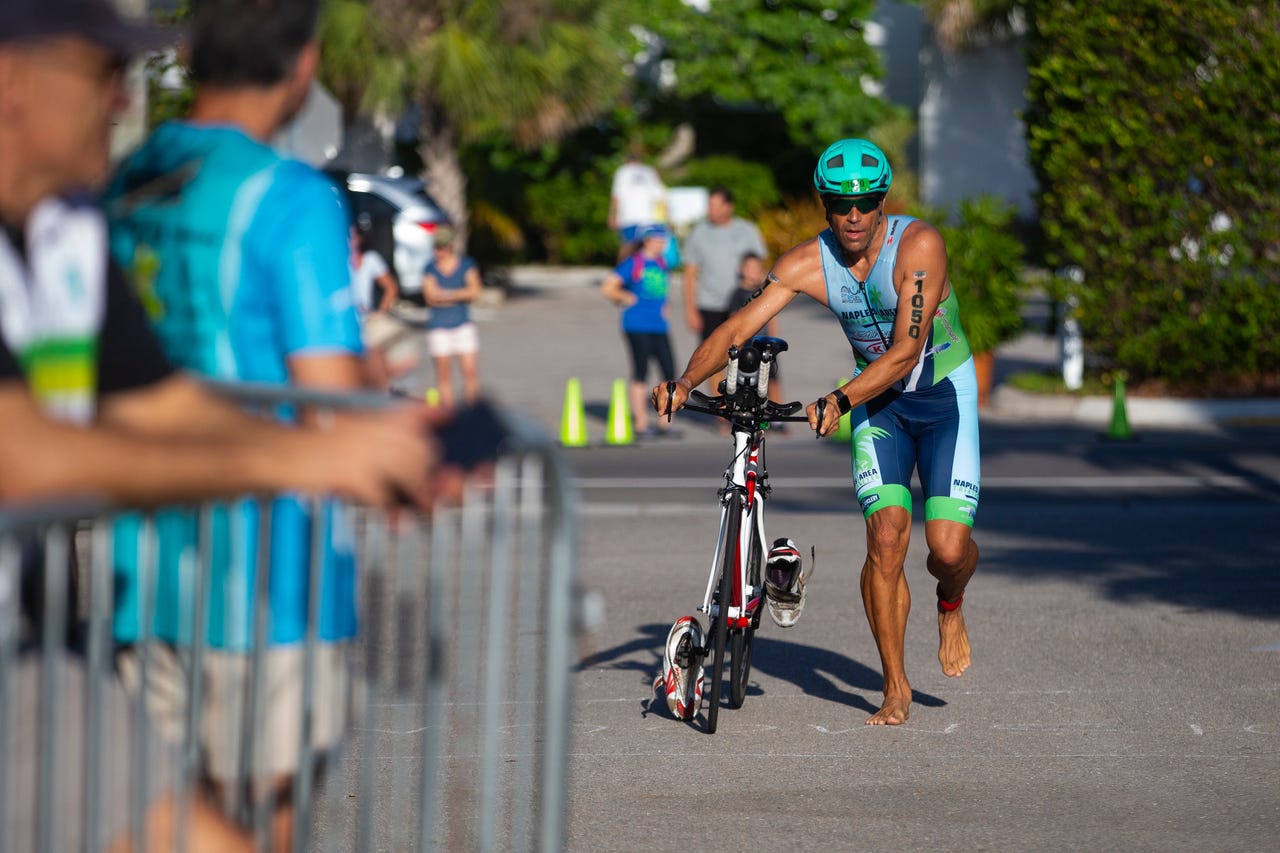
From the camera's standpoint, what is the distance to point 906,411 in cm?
703

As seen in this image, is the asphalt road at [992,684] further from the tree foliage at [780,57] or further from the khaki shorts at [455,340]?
the tree foliage at [780,57]

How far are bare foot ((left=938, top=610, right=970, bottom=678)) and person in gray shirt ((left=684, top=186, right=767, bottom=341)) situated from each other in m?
9.46

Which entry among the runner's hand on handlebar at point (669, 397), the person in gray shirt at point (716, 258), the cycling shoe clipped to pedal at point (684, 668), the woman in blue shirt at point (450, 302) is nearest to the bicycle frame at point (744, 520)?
the cycling shoe clipped to pedal at point (684, 668)

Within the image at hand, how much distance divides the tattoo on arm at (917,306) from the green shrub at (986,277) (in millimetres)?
11530

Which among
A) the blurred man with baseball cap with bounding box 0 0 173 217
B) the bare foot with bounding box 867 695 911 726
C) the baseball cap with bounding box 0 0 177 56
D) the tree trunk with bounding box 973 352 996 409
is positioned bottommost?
the bare foot with bounding box 867 695 911 726

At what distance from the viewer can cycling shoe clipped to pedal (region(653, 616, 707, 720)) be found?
6871 millimetres

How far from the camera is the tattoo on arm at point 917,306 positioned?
6.74 meters

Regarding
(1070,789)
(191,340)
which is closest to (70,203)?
(191,340)

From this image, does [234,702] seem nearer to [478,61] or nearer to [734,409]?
[734,409]

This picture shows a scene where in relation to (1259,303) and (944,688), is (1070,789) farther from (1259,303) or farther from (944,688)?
(1259,303)

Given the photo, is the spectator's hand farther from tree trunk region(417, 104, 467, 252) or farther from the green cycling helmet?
tree trunk region(417, 104, 467, 252)

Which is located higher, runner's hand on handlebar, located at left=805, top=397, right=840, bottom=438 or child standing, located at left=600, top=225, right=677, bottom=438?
child standing, located at left=600, top=225, right=677, bottom=438

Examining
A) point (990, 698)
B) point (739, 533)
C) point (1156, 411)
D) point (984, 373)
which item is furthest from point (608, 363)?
point (739, 533)

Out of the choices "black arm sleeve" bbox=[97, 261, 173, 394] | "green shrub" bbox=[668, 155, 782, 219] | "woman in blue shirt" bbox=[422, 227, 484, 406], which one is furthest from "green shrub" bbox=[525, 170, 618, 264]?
"black arm sleeve" bbox=[97, 261, 173, 394]
